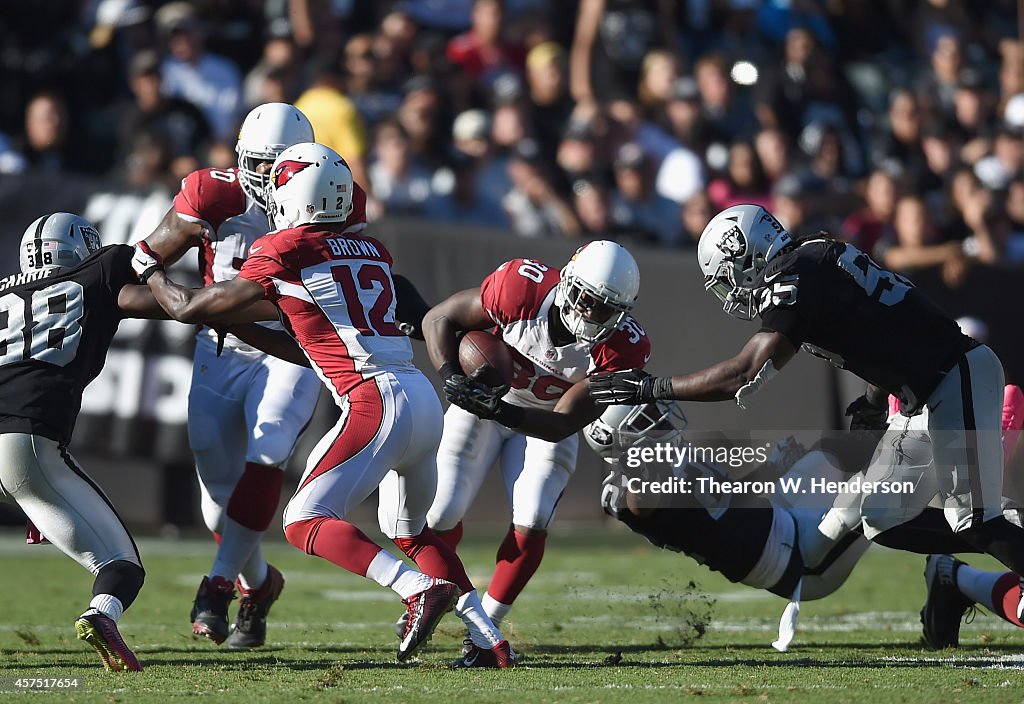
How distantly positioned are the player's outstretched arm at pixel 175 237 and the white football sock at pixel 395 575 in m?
1.75

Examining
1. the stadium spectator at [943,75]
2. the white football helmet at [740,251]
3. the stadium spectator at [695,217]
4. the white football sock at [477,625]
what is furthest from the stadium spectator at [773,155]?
the white football sock at [477,625]

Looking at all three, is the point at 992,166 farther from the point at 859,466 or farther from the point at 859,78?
the point at 859,466

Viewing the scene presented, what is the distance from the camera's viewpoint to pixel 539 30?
1205 cm

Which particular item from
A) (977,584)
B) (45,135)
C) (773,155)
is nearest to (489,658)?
(977,584)

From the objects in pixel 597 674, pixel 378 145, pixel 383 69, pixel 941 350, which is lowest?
pixel 597 674

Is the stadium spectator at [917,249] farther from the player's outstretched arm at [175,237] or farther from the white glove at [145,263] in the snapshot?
the white glove at [145,263]

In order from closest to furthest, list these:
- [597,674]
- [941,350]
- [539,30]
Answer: [597,674] → [941,350] → [539,30]

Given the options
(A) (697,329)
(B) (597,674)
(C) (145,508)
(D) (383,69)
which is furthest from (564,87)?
(B) (597,674)

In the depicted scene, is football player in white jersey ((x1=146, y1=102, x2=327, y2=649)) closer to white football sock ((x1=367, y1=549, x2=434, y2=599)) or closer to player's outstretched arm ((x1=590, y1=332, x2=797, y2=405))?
white football sock ((x1=367, y1=549, x2=434, y2=599))

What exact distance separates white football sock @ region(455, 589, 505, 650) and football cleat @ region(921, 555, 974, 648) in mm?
1745

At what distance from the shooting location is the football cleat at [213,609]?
222 inches

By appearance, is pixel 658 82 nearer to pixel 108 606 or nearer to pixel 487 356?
pixel 487 356

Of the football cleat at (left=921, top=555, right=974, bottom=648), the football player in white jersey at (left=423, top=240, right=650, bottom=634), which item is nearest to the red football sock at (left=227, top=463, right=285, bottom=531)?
the football player in white jersey at (left=423, top=240, right=650, bottom=634)

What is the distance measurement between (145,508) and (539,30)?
5184 millimetres
